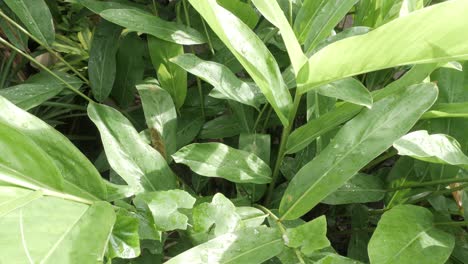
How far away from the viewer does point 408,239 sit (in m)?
0.45

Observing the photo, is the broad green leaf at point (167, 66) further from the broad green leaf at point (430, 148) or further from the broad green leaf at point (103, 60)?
the broad green leaf at point (430, 148)

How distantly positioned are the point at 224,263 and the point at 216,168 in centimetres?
12

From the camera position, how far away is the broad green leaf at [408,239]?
42 cm

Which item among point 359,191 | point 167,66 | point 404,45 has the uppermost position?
point 404,45

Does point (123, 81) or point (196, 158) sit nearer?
point (196, 158)

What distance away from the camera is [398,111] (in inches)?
16.7

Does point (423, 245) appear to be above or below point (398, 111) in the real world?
below

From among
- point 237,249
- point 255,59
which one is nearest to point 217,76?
point 255,59

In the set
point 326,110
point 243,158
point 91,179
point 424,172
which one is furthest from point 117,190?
point 424,172

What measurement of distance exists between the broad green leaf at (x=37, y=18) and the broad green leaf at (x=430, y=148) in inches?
18.3

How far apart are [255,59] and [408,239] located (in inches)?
8.7

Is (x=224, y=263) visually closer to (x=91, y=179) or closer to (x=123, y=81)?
(x=91, y=179)

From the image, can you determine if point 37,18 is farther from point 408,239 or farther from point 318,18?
point 408,239

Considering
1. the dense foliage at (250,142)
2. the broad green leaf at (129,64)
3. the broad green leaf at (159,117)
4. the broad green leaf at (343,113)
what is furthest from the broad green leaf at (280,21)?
the broad green leaf at (129,64)
